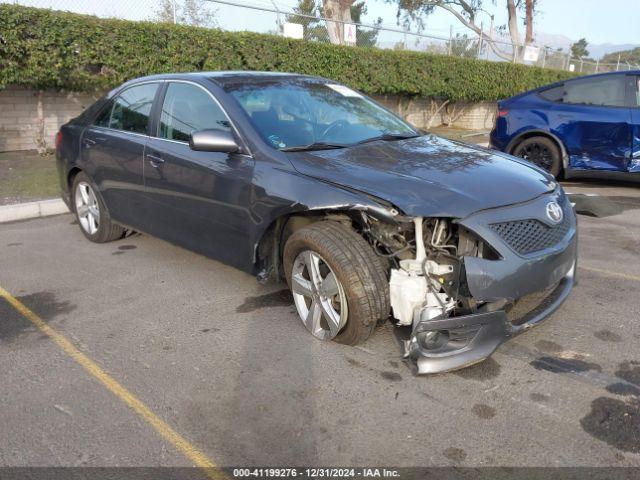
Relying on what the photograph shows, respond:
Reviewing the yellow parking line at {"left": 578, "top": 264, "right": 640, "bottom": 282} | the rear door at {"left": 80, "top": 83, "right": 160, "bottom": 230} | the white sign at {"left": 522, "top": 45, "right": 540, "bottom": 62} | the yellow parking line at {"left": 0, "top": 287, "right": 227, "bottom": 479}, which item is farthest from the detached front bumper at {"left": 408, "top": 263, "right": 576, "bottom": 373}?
the white sign at {"left": 522, "top": 45, "right": 540, "bottom": 62}

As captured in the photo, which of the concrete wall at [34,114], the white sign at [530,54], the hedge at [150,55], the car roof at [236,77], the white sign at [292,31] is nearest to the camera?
the car roof at [236,77]

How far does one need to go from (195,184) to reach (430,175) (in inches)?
66.4

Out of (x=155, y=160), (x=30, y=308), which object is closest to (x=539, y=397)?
(x=155, y=160)

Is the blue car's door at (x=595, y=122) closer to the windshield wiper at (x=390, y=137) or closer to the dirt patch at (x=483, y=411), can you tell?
the windshield wiper at (x=390, y=137)

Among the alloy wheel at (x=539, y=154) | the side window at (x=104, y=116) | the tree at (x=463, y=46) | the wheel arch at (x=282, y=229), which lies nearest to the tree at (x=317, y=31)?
the tree at (x=463, y=46)

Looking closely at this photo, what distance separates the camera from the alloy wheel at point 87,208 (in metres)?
5.36

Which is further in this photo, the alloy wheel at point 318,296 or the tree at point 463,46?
the tree at point 463,46

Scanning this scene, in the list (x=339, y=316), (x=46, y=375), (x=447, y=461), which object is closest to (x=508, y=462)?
(x=447, y=461)

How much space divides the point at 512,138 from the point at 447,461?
6628 mm

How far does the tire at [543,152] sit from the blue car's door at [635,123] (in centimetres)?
88

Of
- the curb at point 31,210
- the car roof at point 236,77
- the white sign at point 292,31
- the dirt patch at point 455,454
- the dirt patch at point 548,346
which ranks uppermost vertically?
the white sign at point 292,31

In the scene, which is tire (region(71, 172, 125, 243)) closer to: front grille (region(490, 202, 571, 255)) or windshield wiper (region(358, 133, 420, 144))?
windshield wiper (region(358, 133, 420, 144))

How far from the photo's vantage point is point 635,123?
710cm

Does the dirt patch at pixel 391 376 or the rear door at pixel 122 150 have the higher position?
the rear door at pixel 122 150
